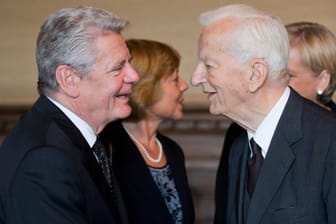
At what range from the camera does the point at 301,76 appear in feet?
9.56

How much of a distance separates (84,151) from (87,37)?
37 centimetres

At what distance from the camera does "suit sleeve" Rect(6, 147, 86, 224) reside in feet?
6.64

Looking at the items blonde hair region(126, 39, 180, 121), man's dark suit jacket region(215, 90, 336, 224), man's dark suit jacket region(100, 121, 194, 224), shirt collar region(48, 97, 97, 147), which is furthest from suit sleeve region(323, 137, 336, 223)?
blonde hair region(126, 39, 180, 121)

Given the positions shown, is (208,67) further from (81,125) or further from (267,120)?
(81,125)

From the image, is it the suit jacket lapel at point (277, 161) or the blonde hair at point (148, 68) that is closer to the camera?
the suit jacket lapel at point (277, 161)

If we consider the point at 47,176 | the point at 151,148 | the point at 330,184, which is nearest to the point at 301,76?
the point at 151,148

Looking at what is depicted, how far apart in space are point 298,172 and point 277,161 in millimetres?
77

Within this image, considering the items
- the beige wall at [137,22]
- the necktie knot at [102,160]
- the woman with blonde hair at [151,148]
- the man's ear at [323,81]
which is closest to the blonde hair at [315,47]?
the man's ear at [323,81]

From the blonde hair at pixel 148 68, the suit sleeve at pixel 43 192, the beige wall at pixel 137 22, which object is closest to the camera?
the suit sleeve at pixel 43 192

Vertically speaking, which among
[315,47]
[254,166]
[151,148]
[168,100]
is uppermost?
[315,47]

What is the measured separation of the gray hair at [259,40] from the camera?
2.23 metres

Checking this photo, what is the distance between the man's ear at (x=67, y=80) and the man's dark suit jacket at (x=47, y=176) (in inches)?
3.5

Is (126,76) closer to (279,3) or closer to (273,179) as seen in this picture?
(273,179)

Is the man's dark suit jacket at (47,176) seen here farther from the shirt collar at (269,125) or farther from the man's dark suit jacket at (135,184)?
the man's dark suit jacket at (135,184)
